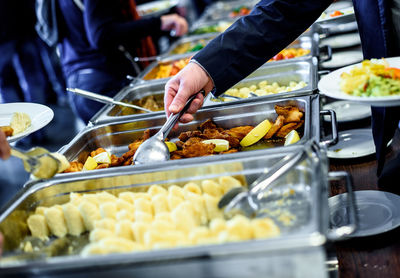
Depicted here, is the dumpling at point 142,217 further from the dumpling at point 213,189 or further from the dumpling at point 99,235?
the dumpling at point 213,189

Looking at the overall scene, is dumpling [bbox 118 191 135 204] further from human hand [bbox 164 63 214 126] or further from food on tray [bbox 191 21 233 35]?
food on tray [bbox 191 21 233 35]

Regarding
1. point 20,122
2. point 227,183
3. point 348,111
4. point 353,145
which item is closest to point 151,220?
point 227,183

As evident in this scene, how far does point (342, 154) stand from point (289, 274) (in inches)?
39.9

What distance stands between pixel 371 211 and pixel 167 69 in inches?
74.1

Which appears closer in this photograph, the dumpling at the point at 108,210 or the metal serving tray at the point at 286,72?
the dumpling at the point at 108,210

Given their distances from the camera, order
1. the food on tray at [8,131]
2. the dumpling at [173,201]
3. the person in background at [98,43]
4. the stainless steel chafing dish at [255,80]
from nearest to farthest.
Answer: the dumpling at [173,201], the food on tray at [8,131], the stainless steel chafing dish at [255,80], the person in background at [98,43]

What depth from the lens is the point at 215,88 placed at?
1.80m

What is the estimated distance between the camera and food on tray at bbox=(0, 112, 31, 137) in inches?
60.1

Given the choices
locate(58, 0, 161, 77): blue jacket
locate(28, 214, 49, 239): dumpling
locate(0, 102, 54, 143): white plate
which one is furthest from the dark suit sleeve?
locate(58, 0, 161, 77): blue jacket

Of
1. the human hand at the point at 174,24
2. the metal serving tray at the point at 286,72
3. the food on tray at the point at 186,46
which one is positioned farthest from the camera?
the food on tray at the point at 186,46

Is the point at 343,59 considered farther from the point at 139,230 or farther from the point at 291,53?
the point at 139,230

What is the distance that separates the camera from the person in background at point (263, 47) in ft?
5.56

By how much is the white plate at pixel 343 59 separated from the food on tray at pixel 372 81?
1.50 metres

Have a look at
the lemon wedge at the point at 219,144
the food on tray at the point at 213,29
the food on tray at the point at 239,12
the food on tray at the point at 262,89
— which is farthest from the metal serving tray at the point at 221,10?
the lemon wedge at the point at 219,144
